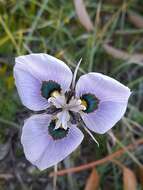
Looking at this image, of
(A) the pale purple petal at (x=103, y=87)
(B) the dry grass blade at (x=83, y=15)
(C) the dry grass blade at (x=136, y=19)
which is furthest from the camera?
(C) the dry grass blade at (x=136, y=19)

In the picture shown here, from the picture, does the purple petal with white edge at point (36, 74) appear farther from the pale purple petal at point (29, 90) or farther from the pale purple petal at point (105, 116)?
the pale purple petal at point (105, 116)

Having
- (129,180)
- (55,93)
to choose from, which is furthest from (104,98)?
(129,180)

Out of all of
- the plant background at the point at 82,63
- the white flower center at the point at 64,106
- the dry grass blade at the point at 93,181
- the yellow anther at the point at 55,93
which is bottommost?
the dry grass blade at the point at 93,181

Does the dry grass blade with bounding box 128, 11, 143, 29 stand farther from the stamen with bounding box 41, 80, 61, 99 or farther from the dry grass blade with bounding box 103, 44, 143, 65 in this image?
the stamen with bounding box 41, 80, 61, 99

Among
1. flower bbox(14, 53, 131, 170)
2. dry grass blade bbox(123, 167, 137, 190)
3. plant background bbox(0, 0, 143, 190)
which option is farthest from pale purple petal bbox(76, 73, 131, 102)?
dry grass blade bbox(123, 167, 137, 190)

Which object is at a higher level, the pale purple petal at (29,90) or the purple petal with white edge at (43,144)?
the pale purple petal at (29,90)

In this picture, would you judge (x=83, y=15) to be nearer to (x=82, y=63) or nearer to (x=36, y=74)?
(x=82, y=63)

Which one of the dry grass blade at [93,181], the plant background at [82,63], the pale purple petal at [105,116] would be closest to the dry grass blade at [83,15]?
the plant background at [82,63]

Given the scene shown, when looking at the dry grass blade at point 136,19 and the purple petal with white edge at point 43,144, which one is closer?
the purple petal with white edge at point 43,144

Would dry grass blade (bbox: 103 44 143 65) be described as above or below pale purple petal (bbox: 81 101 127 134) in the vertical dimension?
below
